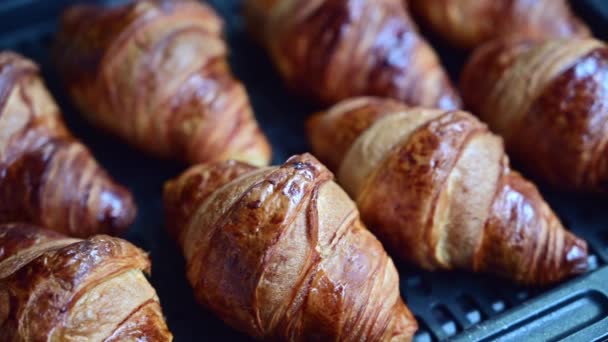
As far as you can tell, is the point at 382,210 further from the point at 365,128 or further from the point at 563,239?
the point at 563,239

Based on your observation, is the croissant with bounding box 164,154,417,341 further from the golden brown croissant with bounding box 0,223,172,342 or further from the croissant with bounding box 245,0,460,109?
the croissant with bounding box 245,0,460,109

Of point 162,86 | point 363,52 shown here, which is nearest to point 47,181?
point 162,86

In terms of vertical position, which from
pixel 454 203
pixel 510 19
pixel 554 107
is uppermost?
pixel 510 19

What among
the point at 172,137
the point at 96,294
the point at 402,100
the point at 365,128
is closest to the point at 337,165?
the point at 365,128

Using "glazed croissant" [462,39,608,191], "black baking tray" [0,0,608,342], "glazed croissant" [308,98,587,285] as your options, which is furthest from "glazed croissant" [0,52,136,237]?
"glazed croissant" [462,39,608,191]

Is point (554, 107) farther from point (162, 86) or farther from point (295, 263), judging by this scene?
point (162, 86)

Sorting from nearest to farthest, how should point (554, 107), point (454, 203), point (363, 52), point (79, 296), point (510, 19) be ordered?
1. point (79, 296)
2. point (454, 203)
3. point (554, 107)
4. point (363, 52)
5. point (510, 19)
